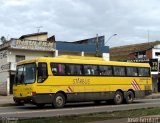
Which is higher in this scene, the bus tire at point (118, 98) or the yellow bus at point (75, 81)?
the yellow bus at point (75, 81)

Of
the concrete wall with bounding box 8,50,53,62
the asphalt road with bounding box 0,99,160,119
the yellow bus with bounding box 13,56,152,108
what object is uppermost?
the concrete wall with bounding box 8,50,53,62

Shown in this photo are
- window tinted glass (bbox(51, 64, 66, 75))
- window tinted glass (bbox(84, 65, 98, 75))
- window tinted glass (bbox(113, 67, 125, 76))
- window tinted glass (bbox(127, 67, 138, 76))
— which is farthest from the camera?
window tinted glass (bbox(127, 67, 138, 76))

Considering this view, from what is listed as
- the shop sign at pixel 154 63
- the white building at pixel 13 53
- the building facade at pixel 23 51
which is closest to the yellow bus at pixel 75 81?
the building facade at pixel 23 51

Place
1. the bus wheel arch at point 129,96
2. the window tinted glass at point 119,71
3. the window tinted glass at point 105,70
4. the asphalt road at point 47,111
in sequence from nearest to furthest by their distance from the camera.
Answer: the asphalt road at point 47,111 → the window tinted glass at point 105,70 → the window tinted glass at point 119,71 → the bus wheel arch at point 129,96

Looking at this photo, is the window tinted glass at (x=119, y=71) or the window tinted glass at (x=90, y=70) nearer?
the window tinted glass at (x=90, y=70)

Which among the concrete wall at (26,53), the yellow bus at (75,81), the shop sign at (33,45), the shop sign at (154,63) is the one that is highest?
the shop sign at (33,45)

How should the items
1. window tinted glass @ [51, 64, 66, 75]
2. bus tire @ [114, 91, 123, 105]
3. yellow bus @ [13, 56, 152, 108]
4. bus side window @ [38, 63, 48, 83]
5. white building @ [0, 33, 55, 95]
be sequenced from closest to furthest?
bus side window @ [38, 63, 48, 83] < yellow bus @ [13, 56, 152, 108] < window tinted glass @ [51, 64, 66, 75] < bus tire @ [114, 91, 123, 105] < white building @ [0, 33, 55, 95]

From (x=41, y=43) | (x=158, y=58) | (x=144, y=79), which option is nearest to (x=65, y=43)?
(x=41, y=43)

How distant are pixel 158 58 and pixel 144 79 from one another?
27.8 meters

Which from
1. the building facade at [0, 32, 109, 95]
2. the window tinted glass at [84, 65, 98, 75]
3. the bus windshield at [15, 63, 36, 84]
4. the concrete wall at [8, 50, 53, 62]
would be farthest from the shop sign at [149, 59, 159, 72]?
the bus windshield at [15, 63, 36, 84]

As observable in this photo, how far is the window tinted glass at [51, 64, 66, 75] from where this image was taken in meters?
25.6

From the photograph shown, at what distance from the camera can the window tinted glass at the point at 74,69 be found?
2667 cm

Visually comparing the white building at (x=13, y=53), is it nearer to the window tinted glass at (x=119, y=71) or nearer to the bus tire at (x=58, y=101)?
the window tinted glass at (x=119, y=71)

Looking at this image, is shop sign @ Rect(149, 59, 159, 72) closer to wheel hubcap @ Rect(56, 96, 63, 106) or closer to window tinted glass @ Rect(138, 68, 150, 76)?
window tinted glass @ Rect(138, 68, 150, 76)
